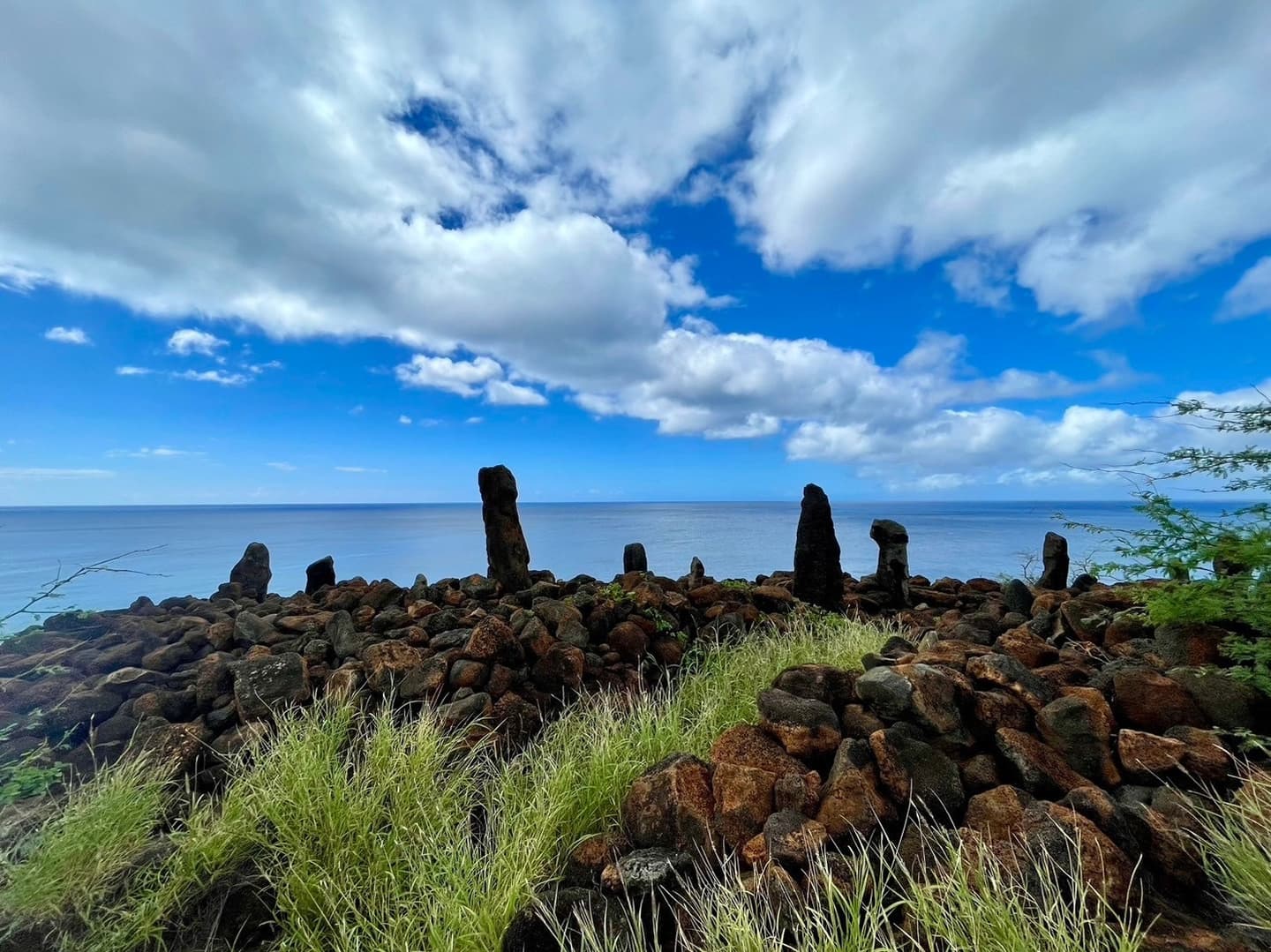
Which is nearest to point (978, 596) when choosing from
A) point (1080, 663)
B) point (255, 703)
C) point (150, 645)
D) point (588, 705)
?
point (1080, 663)

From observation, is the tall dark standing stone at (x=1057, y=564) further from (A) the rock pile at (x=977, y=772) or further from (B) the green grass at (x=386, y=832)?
(B) the green grass at (x=386, y=832)

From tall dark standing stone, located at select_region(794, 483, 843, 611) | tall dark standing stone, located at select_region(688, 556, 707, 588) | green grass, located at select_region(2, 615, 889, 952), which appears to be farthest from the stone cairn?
tall dark standing stone, located at select_region(794, 483, 843, 611)

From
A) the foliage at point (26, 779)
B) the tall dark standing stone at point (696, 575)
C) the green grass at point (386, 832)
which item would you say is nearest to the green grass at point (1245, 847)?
the green grass at point (386, 832)

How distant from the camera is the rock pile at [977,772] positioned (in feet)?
6.60

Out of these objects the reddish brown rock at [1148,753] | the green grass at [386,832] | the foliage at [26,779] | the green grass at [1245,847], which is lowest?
the green grass at [386,832]

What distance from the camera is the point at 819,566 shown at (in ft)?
22.0

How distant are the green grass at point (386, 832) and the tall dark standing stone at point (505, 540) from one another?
2.85 meters

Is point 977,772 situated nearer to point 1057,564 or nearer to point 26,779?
point 26,779

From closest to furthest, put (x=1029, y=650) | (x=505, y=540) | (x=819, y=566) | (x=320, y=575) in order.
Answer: (x=1029, y=650), (x=505, y=540), (x=819, y=566), (x=320, y=575)

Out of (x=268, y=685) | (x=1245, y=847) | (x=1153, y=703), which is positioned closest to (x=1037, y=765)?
(x=1245, y=847)

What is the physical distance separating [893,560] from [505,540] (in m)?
4.71

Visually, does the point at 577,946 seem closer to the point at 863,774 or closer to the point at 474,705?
the point at 863,774

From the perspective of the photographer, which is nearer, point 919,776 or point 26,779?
point 919,776

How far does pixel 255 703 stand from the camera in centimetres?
370
